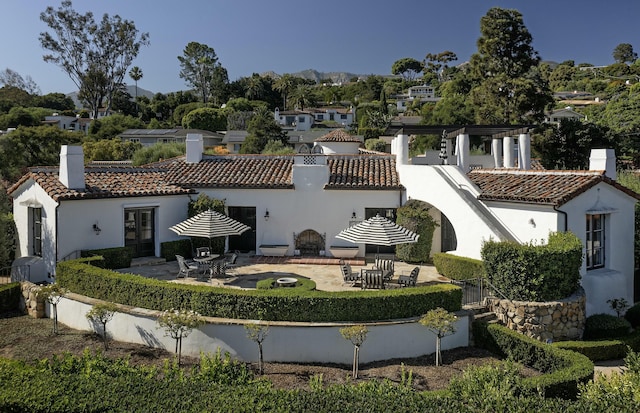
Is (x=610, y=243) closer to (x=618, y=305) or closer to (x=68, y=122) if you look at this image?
(x=618, y=305)

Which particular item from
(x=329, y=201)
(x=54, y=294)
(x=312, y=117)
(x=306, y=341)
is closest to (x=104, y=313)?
(x=54, y=294)

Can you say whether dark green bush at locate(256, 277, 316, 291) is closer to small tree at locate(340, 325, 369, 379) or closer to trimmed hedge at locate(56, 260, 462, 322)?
trimmed hedge at locate(56, 260, 462, 322)

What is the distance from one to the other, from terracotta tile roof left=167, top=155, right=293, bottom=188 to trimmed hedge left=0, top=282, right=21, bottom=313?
7.85 metres

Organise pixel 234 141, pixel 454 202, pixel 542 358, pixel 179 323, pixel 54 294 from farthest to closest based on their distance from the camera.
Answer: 1. pixel 234 141
2. pixel 454 202
3. pixel 54 294
4. pixel 542 358
5. pixel 179 323

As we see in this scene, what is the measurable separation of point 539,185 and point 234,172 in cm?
1343

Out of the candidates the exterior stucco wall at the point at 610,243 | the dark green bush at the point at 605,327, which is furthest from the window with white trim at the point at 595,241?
the dark green bush at the point at 605,327

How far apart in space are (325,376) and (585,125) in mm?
37297

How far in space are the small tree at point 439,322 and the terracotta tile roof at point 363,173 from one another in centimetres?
924

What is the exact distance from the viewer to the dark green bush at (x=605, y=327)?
44.5 feet

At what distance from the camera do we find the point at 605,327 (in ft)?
44.6

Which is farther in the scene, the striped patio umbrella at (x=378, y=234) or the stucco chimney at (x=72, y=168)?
the stucco chimney at (x=72, y=168)

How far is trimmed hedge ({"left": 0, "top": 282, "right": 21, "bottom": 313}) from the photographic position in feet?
50.3

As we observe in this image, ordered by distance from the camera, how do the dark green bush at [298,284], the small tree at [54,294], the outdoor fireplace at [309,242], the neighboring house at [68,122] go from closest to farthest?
the dark green bush at [298,284], the small tree at [54,294], the outdoor fireplace at [309,242], the neighboring house at [68,122]

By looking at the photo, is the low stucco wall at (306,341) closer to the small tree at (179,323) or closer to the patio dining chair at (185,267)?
the small tree at (179,323)
